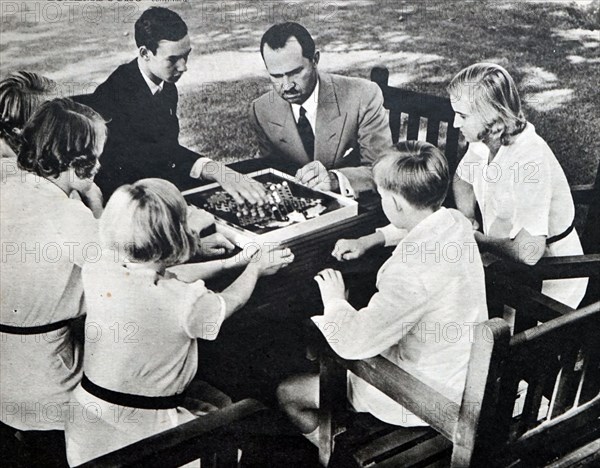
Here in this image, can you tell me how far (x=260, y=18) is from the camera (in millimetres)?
2340

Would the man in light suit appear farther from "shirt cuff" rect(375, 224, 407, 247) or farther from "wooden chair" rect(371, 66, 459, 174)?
"shirt cuff" rect(375, 224, 407, 247)

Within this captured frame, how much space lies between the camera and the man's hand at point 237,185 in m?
2.43

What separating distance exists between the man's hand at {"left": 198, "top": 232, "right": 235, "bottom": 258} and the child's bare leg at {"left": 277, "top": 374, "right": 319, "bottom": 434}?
59cm

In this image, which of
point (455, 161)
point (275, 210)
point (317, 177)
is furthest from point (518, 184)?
point (275, 210)

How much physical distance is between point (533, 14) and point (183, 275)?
1620mm

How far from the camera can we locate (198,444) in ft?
6.73

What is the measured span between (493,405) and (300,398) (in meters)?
0.80

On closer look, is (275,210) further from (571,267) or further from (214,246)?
(571,267)

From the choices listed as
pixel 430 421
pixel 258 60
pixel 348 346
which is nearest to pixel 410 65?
pixel 258 60

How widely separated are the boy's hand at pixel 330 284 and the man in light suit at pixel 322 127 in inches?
12.1

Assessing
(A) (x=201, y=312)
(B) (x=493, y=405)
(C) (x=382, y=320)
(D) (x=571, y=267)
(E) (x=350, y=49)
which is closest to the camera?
(B) (x=493, y=405)

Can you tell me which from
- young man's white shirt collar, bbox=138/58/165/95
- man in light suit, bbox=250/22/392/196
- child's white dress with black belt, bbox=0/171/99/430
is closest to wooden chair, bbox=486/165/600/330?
man in light suit, bbox=250/22/392/196

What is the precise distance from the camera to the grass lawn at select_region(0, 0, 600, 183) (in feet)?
7.18

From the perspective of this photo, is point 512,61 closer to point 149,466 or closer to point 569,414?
point 569,414
